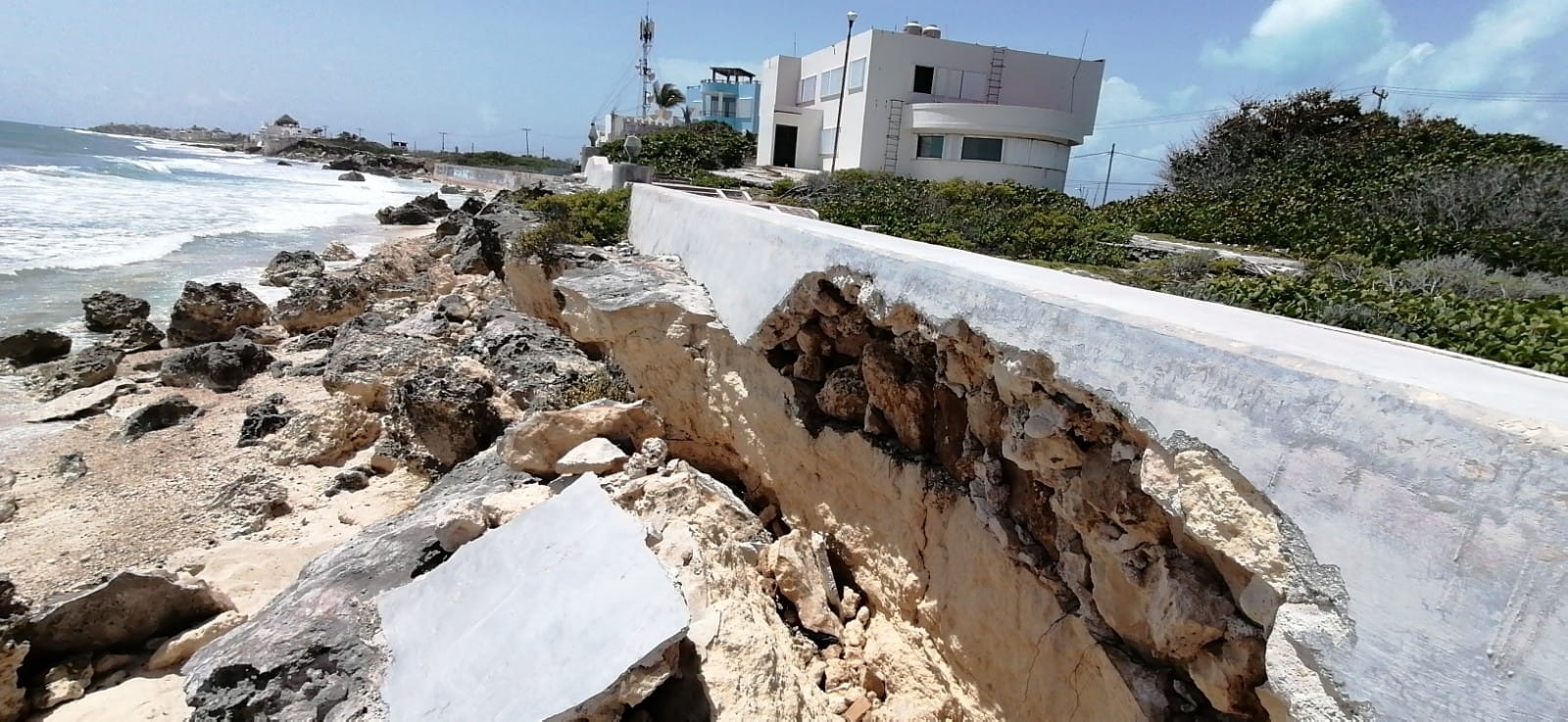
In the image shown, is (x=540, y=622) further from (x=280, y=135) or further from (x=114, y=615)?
(x=280, y=135)

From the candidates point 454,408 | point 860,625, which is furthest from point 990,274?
point 454,408

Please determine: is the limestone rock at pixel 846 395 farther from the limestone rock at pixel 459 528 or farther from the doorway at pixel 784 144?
the doorway at pixel 784 144

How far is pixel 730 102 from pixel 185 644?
4619 centimetres

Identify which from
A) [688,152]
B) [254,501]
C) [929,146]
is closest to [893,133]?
[929,146]

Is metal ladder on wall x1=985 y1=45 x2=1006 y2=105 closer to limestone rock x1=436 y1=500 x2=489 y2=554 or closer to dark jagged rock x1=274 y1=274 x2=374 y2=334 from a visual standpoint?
dark jagged rock x1=274 y1=274 x2=374 y2=334

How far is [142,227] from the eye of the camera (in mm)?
26562

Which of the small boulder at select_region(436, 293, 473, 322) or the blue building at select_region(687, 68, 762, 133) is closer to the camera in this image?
the small boulder at select_region(436, 293, 473, 322)

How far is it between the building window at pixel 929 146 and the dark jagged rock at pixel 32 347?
22.4 m

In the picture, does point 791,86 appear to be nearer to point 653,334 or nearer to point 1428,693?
point 653,334

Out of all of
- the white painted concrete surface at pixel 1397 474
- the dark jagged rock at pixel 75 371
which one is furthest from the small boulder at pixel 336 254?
the white painted concrete surface at pixel 1397 474

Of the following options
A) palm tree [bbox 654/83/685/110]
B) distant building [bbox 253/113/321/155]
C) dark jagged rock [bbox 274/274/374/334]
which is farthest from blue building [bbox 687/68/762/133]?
distant building [bbox 253/113/321/155]

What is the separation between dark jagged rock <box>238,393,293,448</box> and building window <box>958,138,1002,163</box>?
69.5 feet

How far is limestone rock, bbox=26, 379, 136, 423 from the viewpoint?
9898 mm

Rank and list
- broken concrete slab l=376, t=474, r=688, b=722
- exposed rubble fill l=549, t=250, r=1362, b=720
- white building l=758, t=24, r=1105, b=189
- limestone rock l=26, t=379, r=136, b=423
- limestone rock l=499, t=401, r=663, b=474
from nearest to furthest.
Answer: exposed rubble fill l=549, t=250, r=1362, b=720 → broken concrete slab l=376, t=474, r=688, b=722 → limestone rock l=499, t=401, r=663, b=474 → limestone rock l=26, t=379, r=136, b=423 → white building l=758, t=24, r=1105, b=189
